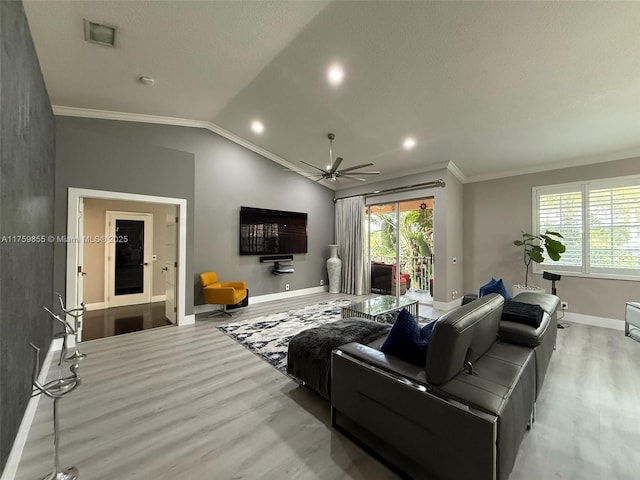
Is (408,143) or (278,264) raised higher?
(408,143)

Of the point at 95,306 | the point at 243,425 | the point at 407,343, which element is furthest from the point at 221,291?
the point at 407,343

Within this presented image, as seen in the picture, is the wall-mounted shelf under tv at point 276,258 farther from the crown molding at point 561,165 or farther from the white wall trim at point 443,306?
the crown molding at point 561,165

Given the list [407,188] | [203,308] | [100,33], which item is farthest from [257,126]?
[203,308]

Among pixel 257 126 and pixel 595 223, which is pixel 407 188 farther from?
pixel 257 126

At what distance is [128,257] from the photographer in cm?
595

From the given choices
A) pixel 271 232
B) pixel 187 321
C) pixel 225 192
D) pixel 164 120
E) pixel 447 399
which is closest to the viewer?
pixel 447 399

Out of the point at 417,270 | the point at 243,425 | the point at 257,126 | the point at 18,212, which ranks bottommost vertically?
the point at 243,425

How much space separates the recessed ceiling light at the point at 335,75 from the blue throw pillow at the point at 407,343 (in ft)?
10.2

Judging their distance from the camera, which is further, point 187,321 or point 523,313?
point 187,321

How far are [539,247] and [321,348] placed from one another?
186 inches

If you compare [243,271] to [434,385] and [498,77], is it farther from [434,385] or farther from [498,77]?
[498,77]

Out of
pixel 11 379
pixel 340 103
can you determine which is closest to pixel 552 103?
pixel 340 103

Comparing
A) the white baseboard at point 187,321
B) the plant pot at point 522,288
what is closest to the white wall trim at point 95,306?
the white baseboard at point 187,321

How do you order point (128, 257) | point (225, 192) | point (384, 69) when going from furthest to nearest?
point (128, 257) → point (225, 192) → point (384, 69)
